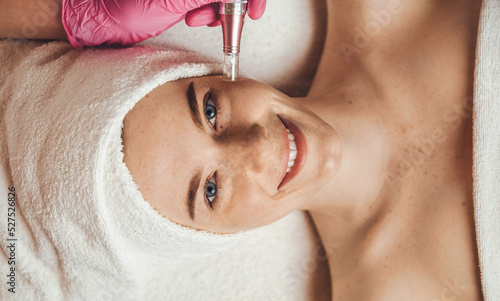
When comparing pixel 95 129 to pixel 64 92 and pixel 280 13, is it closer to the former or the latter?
pixel 64 92

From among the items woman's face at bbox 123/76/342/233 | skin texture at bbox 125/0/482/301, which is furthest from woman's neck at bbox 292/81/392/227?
woman's face at bbox 123/76/342/233

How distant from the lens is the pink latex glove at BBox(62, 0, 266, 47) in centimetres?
113

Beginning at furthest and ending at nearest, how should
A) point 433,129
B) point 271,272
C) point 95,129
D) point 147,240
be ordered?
point 271,272
point 433,129
point 147,240
point 95,129

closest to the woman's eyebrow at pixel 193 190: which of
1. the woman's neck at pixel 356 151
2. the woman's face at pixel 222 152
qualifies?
the woman's face at pixel 222 152

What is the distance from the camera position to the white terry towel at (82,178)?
1.01m

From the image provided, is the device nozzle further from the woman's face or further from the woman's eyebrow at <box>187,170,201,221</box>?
the woman's eyebrow at <box>187,170,201,221</box>

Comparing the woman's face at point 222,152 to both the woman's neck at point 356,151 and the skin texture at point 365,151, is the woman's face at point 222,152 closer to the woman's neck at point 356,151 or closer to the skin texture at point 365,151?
the skin texture at point 365,151

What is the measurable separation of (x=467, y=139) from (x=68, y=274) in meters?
1.20

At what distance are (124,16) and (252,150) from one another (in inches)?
20.9

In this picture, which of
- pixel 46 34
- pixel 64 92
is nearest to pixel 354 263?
pixel 64 92

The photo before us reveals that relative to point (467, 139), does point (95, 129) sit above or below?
below

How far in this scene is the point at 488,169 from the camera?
1.13 metres

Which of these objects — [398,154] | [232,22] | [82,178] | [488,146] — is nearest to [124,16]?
[232,22]

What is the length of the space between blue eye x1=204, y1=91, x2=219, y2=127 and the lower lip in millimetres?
190
